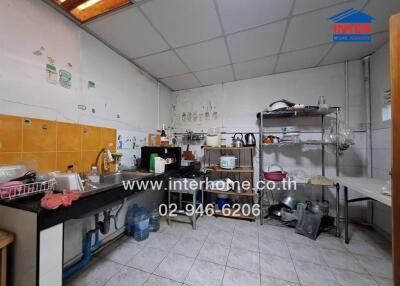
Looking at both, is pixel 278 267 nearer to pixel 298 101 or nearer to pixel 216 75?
pixel 298 101

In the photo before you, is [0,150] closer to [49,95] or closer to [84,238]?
[49,95]

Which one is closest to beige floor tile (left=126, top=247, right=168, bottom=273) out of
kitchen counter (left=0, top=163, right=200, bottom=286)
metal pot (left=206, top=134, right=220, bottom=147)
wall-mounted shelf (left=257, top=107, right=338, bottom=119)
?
kitchen counter (left=0, top=163, right=200, bottom=286)

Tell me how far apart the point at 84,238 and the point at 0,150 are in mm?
980

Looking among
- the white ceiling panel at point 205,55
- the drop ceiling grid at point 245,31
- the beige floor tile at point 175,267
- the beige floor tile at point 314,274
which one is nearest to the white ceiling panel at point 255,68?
the drop ceiling grid at point 245,31

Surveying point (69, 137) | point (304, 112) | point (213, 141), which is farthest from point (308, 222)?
point (69, 137)

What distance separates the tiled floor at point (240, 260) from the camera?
4.26ft

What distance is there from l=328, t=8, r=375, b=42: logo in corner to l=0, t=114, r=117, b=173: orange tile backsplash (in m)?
2.53

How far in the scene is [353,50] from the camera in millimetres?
2016

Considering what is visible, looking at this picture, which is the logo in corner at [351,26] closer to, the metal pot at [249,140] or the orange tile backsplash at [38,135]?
the metal pot at [249,140]

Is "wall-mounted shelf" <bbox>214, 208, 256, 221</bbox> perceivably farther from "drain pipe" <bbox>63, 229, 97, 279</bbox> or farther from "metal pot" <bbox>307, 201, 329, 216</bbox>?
"drain pipe" <bbox>63, 229, 97, 279</bbox>

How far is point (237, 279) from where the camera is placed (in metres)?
1.30

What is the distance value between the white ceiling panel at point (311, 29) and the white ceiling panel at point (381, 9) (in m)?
0.11

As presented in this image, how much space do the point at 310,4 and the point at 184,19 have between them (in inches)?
41.0

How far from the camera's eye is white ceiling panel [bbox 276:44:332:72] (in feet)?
6.58
